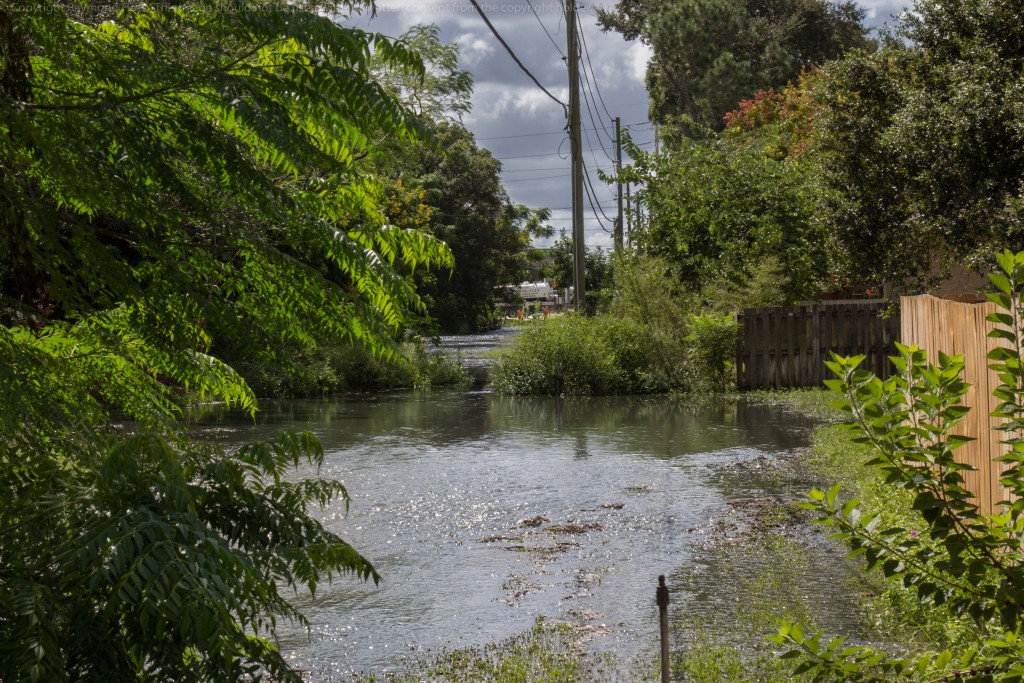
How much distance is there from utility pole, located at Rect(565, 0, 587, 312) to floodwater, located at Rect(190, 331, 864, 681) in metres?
5.87

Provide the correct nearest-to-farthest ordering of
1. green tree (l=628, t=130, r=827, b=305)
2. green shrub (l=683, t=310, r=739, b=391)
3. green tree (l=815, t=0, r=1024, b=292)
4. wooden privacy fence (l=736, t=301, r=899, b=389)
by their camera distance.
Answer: green tree (l=815, t=0, r=1024, b=292) < green shrub (l=683, t=310, r=739, b=391) < wooden privacy fence (l=736, t=301, r=899, b=389) < green tree (l=628, t=130, r=827, b=305)

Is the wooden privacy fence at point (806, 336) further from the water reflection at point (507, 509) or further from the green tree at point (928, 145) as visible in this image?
the green tree at point (928, 145)

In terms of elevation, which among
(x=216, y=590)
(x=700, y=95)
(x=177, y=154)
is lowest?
(x=216, y=590)

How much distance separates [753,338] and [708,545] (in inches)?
592

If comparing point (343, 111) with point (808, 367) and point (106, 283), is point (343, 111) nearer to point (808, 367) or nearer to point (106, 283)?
point (106, 283)

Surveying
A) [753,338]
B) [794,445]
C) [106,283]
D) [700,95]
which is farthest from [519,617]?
[700,95]

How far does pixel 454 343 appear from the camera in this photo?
147 ft

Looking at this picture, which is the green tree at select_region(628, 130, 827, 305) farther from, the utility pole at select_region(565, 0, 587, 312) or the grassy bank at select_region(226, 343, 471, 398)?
the grassy bank at select_region(226, 343, 471, 398)

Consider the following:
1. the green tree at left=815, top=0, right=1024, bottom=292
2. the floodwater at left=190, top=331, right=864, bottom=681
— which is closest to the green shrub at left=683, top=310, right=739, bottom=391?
the floodwater at left=190, top=331, right=864, bottom=681

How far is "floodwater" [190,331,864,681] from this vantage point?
726cm

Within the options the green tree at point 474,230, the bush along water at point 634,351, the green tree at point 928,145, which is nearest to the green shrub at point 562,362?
the bush along water at point 634,351

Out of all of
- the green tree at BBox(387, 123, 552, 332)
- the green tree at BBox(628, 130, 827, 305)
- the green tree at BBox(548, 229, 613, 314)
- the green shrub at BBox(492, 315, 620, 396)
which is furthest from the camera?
the green tree at BBox(548, 229, 613, 314)

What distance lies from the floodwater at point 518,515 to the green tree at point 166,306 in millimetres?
2785

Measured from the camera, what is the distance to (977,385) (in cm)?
797
